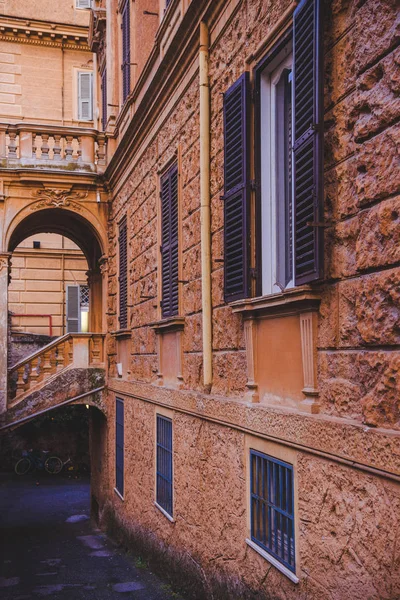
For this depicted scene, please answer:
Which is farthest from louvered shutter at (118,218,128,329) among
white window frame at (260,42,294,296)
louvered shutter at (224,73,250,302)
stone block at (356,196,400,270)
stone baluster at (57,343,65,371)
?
stone block at (356,196,400,270)

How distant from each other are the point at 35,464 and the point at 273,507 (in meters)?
20.4

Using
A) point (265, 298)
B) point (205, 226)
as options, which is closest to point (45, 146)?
point (205, 226)

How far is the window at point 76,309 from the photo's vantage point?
2486 centimetres

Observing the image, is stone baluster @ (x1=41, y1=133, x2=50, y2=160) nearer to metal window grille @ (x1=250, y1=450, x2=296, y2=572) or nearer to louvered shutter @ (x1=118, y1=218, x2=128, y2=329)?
louvered shutter @ (x1=118, y1=218, x2=128, y2=329)

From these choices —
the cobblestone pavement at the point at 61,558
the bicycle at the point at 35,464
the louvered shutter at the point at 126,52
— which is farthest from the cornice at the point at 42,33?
the cobblestone pavement at the point at 61,558

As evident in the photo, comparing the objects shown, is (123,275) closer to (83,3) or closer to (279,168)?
(279,168)

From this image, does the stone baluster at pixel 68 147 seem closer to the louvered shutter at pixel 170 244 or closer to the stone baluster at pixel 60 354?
the stone baluster at pixel 60 354

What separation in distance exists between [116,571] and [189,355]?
17.2ft

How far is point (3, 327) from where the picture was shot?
47.0ft

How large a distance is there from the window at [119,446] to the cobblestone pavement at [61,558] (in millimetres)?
1290

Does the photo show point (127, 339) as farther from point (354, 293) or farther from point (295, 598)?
point (354, 293)

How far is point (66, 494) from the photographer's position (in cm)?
2164

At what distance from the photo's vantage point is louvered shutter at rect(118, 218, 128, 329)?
1340 centimetres

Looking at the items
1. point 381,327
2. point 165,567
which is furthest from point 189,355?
point 381,327
